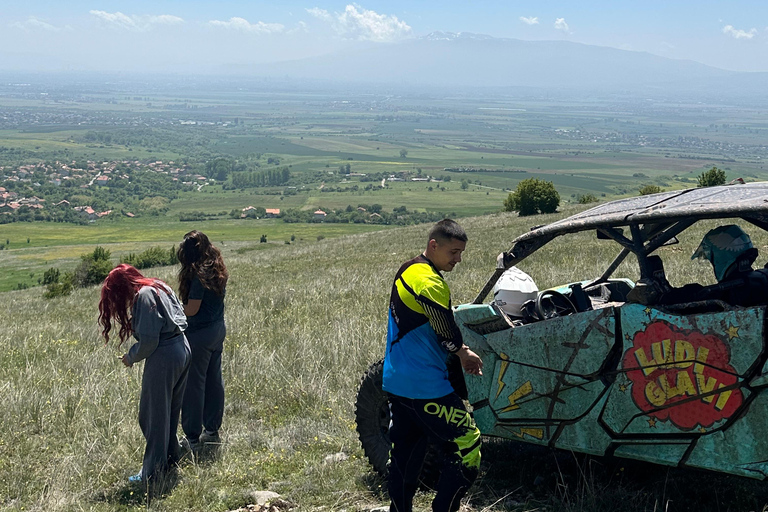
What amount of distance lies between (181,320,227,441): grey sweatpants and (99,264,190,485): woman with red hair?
456 mm

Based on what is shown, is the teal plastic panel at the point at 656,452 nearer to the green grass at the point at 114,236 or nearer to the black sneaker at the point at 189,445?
the black sneaker at the point at 189,445

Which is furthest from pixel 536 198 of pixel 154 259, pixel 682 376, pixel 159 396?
pixel 682 376

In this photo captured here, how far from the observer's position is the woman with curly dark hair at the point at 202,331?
17.9ft

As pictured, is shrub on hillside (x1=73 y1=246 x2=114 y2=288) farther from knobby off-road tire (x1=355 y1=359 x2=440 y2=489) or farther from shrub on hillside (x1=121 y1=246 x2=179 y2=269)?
knobby off-road tire (x1=355 y1=359 x2=440 y2=489)

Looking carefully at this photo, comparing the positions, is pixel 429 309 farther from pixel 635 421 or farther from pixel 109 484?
pixel 109 484

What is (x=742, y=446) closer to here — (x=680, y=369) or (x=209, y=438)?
(x=680, y=369)

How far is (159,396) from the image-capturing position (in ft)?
16.5

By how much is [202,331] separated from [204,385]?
0.50 metres

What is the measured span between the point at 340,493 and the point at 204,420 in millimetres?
1828

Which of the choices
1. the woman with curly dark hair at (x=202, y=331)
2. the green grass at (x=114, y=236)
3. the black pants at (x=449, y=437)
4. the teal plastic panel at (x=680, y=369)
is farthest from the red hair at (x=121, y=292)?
Result: the green grass at (x=114, y=236)

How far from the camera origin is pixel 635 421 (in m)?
3.82

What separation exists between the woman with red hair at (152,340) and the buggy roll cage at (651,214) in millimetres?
2371

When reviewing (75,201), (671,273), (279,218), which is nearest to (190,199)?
(75,201)

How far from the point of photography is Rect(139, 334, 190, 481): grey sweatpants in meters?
4.99
